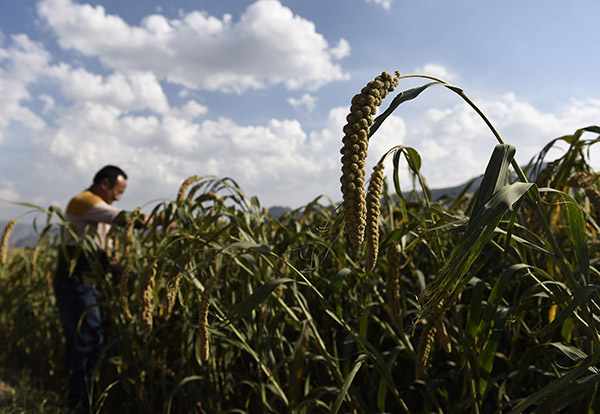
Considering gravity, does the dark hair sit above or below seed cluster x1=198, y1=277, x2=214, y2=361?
above

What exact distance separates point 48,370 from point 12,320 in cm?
100

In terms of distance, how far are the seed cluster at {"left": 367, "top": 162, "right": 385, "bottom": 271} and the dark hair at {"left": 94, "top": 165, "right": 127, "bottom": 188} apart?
2.91 m

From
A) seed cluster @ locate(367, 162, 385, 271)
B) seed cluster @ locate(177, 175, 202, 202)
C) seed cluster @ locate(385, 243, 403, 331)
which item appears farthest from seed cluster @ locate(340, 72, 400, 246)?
seed cluster @ locate(177, 175, 202, 202)

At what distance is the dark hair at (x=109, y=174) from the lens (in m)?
3.33

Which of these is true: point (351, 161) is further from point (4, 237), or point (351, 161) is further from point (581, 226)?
point (4, 237)

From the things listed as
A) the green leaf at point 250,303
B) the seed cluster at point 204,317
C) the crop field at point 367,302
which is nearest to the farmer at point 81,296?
the crop field at point 367,302

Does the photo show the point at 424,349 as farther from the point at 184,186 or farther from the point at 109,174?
the point at 109,174

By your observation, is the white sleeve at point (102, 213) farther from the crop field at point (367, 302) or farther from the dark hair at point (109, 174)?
the dark hair at point (109, 174)

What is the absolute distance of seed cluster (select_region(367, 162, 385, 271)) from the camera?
0.75 metres

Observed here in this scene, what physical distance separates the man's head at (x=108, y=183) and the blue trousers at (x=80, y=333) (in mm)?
704

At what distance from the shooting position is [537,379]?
188 cm

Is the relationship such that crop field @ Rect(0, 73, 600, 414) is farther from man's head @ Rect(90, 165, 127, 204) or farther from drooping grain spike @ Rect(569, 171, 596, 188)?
man's head @ Rect(90, 165, 127, 204)

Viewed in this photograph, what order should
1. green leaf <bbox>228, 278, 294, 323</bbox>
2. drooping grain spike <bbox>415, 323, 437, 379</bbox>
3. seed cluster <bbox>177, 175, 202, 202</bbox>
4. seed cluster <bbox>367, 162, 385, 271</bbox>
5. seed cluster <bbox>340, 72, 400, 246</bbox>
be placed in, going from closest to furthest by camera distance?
Result: seed cluster <bbox>340, 72, 400, 246</bbox> < seed cluster <bbox>367, 162, 385, 271</bbox> < green leaf <bbox>228, 278, 294, 323</bbox> < drooping grain spike <bbox>415, 323, 437, 379</bbox> < seed cluster <bbox>177, 175, 202, 202</bbox>

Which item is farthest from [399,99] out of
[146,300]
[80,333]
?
[80,333]
